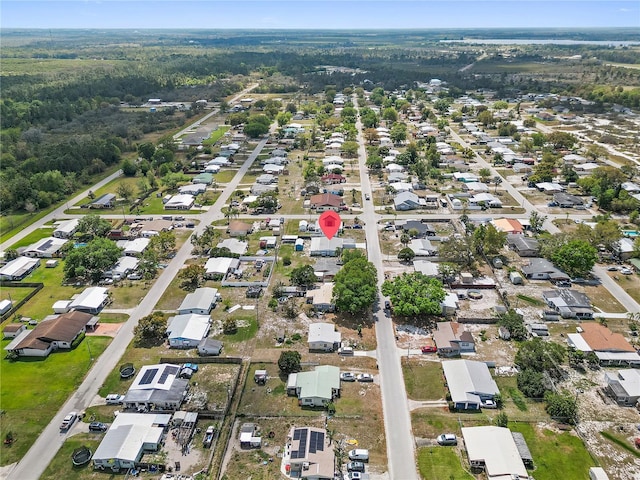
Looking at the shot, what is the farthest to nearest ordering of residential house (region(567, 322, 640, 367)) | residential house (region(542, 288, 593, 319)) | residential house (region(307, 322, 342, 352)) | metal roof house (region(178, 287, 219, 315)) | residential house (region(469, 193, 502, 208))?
residential house (region(469, 193, 502, 208)) → metal roof house (region(178, 287, 219, 315)) → residential house (region(542, 288, 593, 319)) → residential house (region(307, 322, 342, 352)) → residential house (region(567, 322, 640, 367))

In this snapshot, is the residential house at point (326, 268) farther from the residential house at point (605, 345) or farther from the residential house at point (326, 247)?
the residential house at point (605, 345)

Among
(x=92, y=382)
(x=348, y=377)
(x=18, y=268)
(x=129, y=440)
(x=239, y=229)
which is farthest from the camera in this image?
(x=239, y=229)

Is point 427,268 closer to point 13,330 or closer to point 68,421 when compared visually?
point 68,421

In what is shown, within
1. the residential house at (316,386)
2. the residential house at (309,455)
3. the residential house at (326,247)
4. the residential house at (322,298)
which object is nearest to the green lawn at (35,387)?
the residential house at (316,386)

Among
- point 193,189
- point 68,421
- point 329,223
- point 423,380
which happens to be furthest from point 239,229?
point 423,380

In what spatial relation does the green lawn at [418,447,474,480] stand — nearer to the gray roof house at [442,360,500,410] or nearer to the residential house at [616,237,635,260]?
the gray roof house at [442,360,500,410]

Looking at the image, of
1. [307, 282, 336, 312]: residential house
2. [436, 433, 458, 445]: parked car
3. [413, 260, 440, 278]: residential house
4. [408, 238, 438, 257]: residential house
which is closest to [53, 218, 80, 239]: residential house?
[307, 282, 336, 312]: residential house
